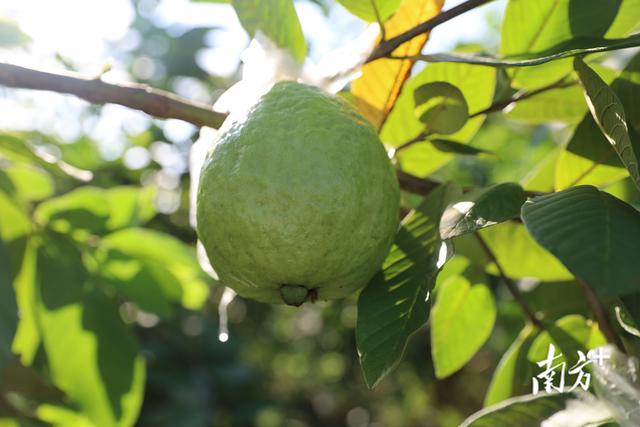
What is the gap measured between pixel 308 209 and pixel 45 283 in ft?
2.75

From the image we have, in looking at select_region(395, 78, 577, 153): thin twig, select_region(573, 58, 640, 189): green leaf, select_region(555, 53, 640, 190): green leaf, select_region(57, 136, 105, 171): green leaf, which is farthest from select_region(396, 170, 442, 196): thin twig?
select_region(57, 136, 105, 171): green leaf

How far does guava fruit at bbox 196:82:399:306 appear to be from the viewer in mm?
806

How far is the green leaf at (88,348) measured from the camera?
1.48 metres

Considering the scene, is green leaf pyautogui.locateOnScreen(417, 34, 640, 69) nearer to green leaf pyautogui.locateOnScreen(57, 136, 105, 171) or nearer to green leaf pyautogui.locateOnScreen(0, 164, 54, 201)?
green leaf pyautogui.locateOnScreen(0, 164, 54, 201)

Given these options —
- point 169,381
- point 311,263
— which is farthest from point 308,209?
point 169,381

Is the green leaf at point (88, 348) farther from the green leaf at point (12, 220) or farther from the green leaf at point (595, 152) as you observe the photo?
the green leaf at point (595, 152)

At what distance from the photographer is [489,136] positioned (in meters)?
2.98

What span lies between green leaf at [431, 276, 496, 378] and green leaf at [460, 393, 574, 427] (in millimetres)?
469

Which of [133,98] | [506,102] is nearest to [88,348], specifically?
[133,98]

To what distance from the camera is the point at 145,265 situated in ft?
5.59

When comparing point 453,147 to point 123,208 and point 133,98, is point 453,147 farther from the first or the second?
point 123,208

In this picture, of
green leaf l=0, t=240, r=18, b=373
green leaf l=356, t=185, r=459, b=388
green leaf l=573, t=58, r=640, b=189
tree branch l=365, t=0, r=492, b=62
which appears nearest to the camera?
green leaf l=573, t=58, r=640, b=189

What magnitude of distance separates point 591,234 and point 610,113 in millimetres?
190

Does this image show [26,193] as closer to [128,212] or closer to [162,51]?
[128,212]
